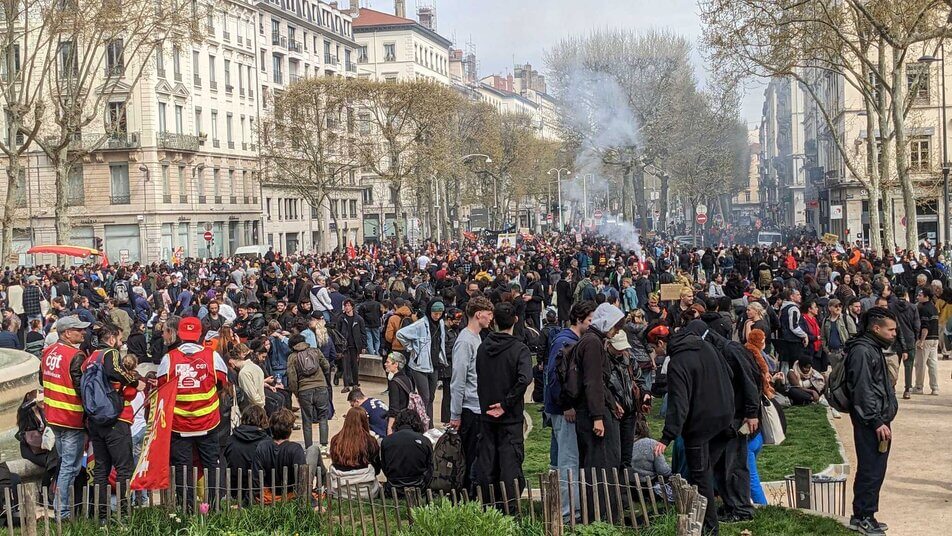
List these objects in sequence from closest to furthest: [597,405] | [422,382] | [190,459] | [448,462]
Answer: [597,405], [190,459], [448,462], [422,382]

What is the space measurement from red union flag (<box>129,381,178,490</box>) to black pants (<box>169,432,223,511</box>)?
10 cm

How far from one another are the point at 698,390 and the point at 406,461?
2.75 metres

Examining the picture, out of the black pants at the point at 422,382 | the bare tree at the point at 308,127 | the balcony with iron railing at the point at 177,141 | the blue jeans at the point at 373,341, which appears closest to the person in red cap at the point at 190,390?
the black pants at the point at 422,382

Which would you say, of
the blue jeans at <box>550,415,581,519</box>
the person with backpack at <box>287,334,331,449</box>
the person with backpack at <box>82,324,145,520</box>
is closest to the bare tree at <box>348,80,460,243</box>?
the person with backpack at <box>287,334,331,449</box>

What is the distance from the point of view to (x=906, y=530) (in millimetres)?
9820

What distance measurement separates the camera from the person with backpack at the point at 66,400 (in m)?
9.84

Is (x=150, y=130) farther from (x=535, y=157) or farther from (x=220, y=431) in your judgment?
(x=220, y=431)

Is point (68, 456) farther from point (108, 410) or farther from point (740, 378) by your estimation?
point (740, 378)

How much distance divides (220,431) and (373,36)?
9782cm

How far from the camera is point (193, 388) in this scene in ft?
31.4

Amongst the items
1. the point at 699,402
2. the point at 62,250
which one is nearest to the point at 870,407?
the point at 699,402

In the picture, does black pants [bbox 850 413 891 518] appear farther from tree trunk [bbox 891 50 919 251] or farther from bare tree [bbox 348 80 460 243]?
bare tree [bbox 348 80 460 243]

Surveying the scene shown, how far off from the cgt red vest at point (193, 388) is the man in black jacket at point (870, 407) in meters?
4.94

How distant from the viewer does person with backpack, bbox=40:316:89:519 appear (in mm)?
9844
